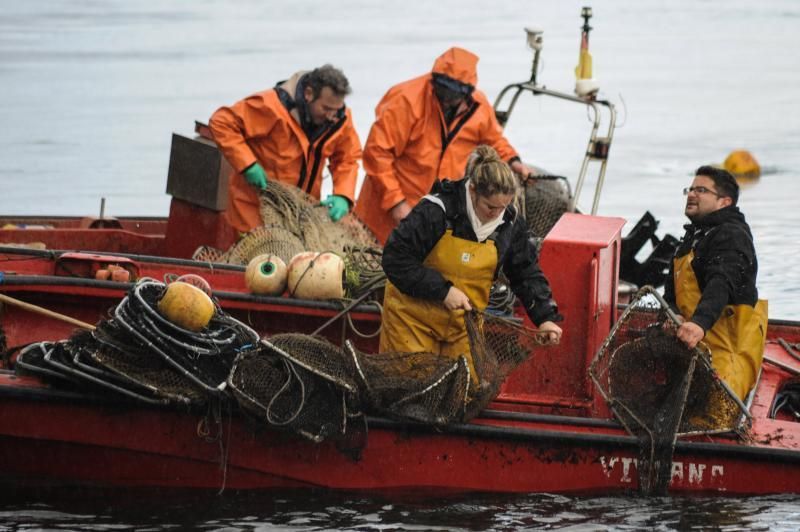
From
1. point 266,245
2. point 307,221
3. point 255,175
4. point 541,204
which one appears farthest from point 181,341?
point 541,204

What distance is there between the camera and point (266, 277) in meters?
8.28

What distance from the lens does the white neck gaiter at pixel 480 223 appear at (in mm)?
6871

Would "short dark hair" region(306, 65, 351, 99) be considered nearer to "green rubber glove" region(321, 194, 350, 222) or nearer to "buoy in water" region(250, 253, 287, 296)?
"green rubber glove" region(321, 194, 350, 222)

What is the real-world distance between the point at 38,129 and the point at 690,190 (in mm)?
20735

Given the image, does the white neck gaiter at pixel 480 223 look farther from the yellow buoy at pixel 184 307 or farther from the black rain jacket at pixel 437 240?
the yellow buoy at pixel 184 307

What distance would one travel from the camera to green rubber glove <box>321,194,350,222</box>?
376 inches

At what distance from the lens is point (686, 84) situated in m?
32.0

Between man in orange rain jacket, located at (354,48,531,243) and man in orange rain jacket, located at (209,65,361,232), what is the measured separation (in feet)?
0.74

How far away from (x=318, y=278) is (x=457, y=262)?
146 centimetres

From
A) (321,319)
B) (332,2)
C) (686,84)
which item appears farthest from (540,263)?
(332,2)

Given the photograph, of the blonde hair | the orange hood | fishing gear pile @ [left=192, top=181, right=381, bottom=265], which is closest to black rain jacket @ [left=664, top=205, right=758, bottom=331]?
the blonde hair

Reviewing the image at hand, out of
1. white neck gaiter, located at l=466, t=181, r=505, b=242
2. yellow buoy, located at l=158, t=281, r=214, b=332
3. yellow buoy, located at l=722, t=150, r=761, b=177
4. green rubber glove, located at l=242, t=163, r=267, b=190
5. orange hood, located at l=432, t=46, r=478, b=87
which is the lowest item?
yellow buoy, located at l=158, t=281, r=214, b=332

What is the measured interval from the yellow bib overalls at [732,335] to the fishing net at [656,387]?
0.19 meters

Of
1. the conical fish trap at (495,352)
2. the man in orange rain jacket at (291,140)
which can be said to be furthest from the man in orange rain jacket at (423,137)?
the conical fish trap at (495,352)
